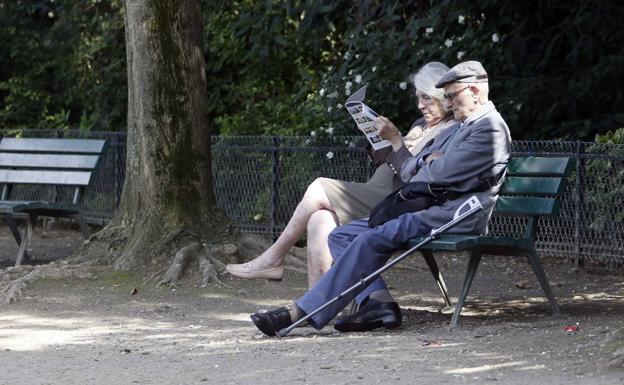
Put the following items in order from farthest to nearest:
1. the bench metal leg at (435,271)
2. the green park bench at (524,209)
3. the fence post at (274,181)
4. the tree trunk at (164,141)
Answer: the fence post at (274,181) → the tree trunk at (164,141) → the bench metal leg at (435,271) → the green park bench at (524,209)

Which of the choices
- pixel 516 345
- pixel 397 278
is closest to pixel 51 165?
pixel 397 278

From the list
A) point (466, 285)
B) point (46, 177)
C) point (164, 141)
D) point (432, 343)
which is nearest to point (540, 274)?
point (466, 285)

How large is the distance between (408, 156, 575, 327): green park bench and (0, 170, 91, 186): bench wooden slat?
3.86m

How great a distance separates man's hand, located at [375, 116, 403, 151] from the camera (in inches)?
310

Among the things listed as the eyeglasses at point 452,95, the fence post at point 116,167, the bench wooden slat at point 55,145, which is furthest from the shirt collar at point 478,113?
the fence post at point 116,167

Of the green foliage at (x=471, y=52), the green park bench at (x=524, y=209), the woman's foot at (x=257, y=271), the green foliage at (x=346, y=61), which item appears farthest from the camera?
the green foliage at (x=346, y=61)

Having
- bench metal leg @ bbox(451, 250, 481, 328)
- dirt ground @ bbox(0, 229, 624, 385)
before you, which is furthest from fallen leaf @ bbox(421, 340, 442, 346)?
bench metal leg @ bbox(451, 250, 481, 328)

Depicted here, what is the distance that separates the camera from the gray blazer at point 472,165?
7406 millimetres

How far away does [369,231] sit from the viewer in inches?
294

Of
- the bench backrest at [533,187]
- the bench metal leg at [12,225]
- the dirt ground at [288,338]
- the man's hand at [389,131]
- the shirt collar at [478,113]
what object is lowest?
the dirt ground at [288,338]

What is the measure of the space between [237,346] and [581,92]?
18.6 feet

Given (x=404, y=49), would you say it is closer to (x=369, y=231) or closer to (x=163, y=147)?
(x=163, y=147)

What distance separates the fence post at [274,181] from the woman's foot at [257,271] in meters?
Result: 4.18

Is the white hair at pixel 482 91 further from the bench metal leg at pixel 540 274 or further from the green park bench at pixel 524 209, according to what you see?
the bench metal leg at pixel 540 274
